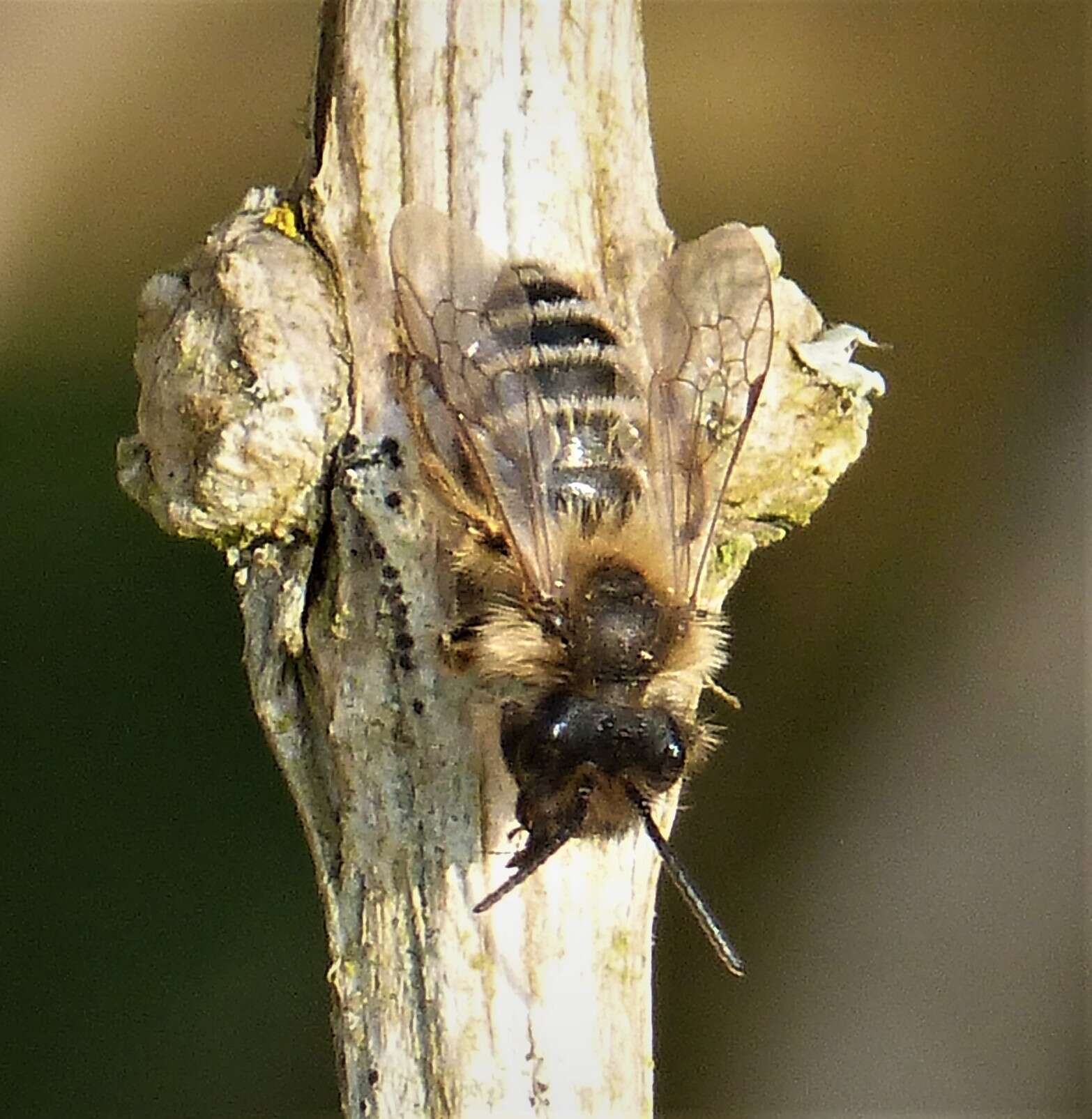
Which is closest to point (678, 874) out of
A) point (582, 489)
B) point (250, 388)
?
point (582, 489)

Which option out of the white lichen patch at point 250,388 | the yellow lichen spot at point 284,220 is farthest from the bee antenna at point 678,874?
the yellow lichen spot at point 284,220

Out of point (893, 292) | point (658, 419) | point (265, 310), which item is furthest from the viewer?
point (893, 292)

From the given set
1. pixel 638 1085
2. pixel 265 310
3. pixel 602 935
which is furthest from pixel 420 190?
pixel 638 1085

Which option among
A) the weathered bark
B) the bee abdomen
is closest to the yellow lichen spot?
the weathered bark

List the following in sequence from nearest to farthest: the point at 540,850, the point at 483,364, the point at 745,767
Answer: the point at 540,850
the point at 483,364
the point at 745,767

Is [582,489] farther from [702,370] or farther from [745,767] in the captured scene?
[745,767]

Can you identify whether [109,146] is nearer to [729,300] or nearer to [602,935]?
[729,300]
